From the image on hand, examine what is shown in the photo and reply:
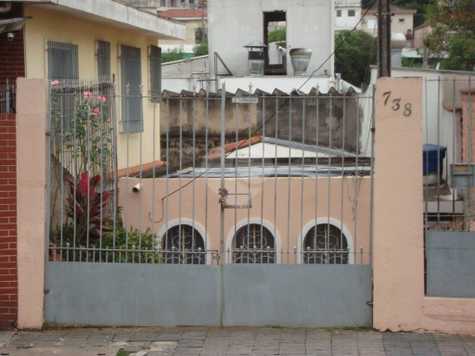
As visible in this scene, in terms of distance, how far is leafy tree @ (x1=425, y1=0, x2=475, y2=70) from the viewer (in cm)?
2864

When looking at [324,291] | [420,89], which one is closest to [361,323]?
[324,291]

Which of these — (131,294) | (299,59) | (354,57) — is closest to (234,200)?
(131,294)

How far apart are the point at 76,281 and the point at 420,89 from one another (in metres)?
3.84

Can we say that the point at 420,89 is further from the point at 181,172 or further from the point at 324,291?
the point at 181,172

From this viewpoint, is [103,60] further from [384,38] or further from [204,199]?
[384,38]

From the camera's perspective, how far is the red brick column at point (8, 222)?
29.8 ft

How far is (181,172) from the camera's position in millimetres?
10773

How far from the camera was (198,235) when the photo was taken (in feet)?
34.2

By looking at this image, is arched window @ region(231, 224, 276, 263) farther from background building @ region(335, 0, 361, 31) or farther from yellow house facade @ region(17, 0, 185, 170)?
background building @ region(335, 0, 361, 31)

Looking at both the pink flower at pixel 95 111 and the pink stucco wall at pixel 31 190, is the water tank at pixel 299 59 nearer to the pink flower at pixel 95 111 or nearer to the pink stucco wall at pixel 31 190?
the pink flower at pixel 95 111

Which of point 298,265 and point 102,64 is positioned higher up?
point 102,64

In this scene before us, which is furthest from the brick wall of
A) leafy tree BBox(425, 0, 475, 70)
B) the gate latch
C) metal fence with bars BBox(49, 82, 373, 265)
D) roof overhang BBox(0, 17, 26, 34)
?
leafy tree BBox(425, 0, 475, 70)

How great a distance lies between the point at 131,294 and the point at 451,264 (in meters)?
3.13

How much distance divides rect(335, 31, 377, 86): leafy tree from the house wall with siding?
119 feet
